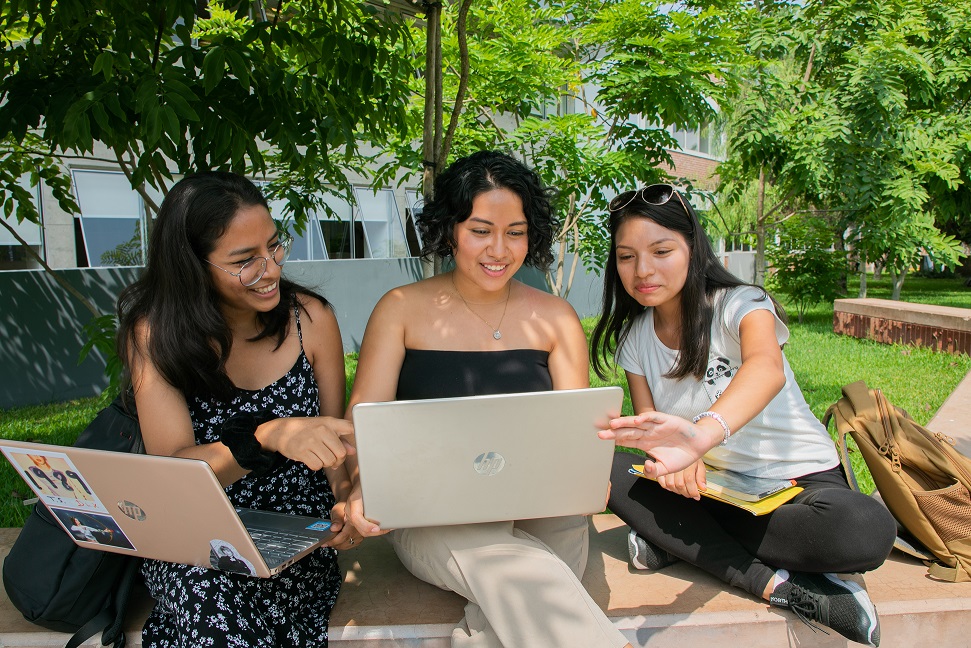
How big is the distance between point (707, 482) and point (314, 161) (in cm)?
207

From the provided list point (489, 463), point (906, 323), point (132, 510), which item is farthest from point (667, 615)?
point (906, 323)

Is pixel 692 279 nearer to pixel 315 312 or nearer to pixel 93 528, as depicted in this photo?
pixel 315 312

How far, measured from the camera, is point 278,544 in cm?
198

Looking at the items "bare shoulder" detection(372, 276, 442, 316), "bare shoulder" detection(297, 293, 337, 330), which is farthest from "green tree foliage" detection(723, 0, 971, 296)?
"bare shoulder" detection(297, 293, 337, 330)

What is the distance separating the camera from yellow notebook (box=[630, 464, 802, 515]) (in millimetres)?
2131

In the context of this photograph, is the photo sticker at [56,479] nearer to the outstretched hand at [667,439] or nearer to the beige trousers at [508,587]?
the beige trousers at [508,587]

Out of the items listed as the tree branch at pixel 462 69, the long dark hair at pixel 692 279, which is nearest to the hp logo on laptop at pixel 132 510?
the long dark hair at pixel 692 279

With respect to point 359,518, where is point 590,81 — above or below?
above

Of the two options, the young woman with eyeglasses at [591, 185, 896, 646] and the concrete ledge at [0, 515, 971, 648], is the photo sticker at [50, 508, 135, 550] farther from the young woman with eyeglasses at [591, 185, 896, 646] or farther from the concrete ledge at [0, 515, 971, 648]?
the young woman with eyeglasses at [591, 185, 896, 646]

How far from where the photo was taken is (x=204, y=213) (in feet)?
7.10

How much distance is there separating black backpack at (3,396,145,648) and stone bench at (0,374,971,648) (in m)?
0.08

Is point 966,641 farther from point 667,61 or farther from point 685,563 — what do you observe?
point 667,61

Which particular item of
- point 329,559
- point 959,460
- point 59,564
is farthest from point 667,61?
point 59,564

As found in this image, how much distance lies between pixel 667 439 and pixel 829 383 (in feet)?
15.9
